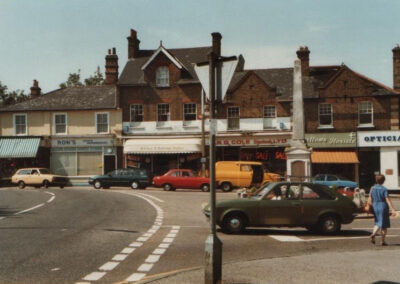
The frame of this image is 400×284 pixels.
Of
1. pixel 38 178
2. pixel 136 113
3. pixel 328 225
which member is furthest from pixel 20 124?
pixel 328 225

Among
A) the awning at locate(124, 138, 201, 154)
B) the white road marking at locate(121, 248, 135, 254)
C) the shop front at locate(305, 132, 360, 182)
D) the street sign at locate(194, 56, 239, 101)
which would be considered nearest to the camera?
the street sign at locate(194, 56, 239, 101)

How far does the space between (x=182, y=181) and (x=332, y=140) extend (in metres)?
12.0

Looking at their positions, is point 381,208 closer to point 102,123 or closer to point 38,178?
point 38,178

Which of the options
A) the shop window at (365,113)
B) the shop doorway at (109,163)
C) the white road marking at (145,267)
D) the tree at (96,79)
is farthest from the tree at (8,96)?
the white road marking at (145,267)

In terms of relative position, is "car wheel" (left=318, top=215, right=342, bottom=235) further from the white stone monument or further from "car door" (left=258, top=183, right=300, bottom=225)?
the white stone monument

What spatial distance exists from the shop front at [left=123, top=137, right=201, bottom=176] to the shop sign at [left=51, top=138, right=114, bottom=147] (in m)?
2.10

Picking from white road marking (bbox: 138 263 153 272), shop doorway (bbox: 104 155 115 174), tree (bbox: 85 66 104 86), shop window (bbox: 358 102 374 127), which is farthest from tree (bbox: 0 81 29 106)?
white road marking (bbox: 138 263 153 272)

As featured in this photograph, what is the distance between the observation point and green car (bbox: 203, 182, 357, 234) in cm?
1423

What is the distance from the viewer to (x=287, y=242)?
12.7 metres

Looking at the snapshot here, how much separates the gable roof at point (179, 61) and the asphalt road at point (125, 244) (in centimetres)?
2316

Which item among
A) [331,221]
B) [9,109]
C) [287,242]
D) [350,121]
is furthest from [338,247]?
[9,109]

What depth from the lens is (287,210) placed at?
14.2 m

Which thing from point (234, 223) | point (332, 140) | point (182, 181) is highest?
point (332, 140)

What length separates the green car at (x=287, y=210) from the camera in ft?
46.7
